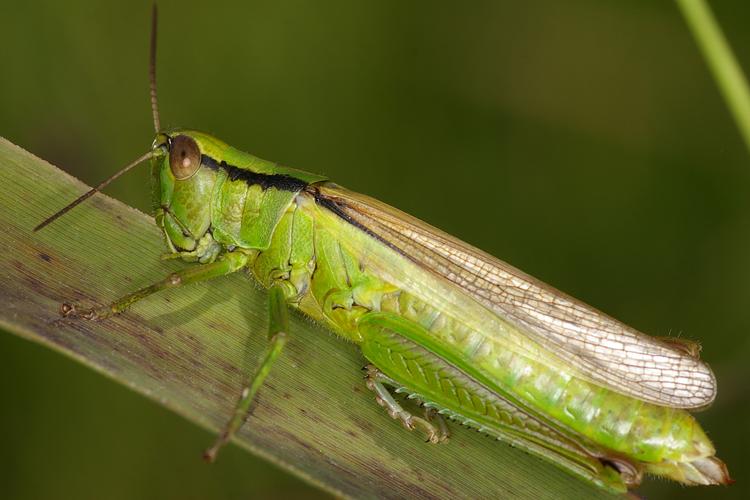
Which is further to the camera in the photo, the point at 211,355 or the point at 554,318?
the point at 554,318

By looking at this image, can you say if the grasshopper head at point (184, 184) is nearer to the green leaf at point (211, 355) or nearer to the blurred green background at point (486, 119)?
the green leaf at point (211, 355)

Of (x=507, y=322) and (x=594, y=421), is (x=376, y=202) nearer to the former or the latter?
(x=507, y=322)

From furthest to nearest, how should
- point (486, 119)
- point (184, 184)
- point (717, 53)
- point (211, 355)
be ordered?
point (486, 119)
point (184, 184)
point (717, 53)
point (211, 355)

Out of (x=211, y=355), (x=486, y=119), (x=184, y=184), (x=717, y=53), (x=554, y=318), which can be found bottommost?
(x=211, y=355)

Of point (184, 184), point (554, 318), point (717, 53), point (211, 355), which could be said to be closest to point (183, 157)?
point (184, 184)

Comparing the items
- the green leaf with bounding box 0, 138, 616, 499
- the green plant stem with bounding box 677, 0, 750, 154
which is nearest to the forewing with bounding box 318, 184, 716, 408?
the green leaf with bounding box 0, 138, 616, 499

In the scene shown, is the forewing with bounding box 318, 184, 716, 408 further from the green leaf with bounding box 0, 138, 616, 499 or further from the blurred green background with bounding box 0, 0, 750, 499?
the blurred green background with bounding box 0, 0, 750, 499

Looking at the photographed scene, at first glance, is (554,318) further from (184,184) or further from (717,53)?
(184,184)
